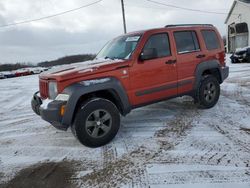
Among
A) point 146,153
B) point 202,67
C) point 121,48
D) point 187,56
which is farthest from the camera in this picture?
point 202,67

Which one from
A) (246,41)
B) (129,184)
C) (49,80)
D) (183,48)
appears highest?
(246,41)

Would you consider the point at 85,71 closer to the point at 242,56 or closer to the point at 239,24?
the point at 242,56

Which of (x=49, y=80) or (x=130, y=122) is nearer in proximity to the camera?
(x=49, y=80)

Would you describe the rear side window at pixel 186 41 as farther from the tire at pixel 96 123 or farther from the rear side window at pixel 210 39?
the tire at pixel 96 123

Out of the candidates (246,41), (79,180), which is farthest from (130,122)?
(246,41)

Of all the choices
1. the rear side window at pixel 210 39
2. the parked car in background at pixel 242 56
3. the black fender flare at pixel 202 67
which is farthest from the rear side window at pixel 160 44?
the parked car in background at pixel 242 56

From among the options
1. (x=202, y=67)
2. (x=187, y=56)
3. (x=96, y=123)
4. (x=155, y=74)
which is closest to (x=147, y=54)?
(x=155, y=74)

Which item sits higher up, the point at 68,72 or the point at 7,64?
the point at 7,64

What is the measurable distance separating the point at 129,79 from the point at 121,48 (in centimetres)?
99

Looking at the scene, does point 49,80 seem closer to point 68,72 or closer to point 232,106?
point 68,72

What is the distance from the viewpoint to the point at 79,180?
3646 mm

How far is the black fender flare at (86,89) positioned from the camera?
4379 mm

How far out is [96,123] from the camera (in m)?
4.68

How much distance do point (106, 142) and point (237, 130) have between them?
8.21 feet
